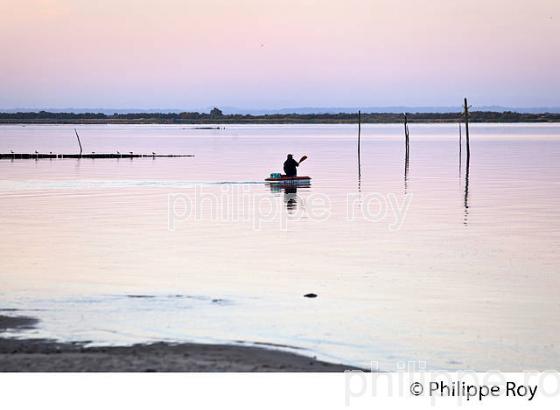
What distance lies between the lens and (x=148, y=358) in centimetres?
868

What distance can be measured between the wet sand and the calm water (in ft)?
2.18

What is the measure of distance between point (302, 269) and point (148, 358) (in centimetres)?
676

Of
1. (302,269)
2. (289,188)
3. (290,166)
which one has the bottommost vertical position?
(289,188)

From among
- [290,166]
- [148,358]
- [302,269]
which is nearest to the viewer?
[148,358]

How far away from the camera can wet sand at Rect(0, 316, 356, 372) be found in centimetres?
826

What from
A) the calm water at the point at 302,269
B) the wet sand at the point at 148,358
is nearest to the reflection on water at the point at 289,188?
the calm water at the point at 302,269

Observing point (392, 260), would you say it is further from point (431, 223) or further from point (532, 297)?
point (431, 223)

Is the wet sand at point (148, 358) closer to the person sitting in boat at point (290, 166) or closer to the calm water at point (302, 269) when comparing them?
the calm water at point (302, 269)

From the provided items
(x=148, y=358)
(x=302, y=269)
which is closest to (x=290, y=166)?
(x=302, y=269)

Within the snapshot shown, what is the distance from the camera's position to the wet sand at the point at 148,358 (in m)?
8.26

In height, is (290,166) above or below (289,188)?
above

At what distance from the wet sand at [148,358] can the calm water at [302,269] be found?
0.66 meters

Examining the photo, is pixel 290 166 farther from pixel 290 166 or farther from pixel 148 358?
pixel 148 358
